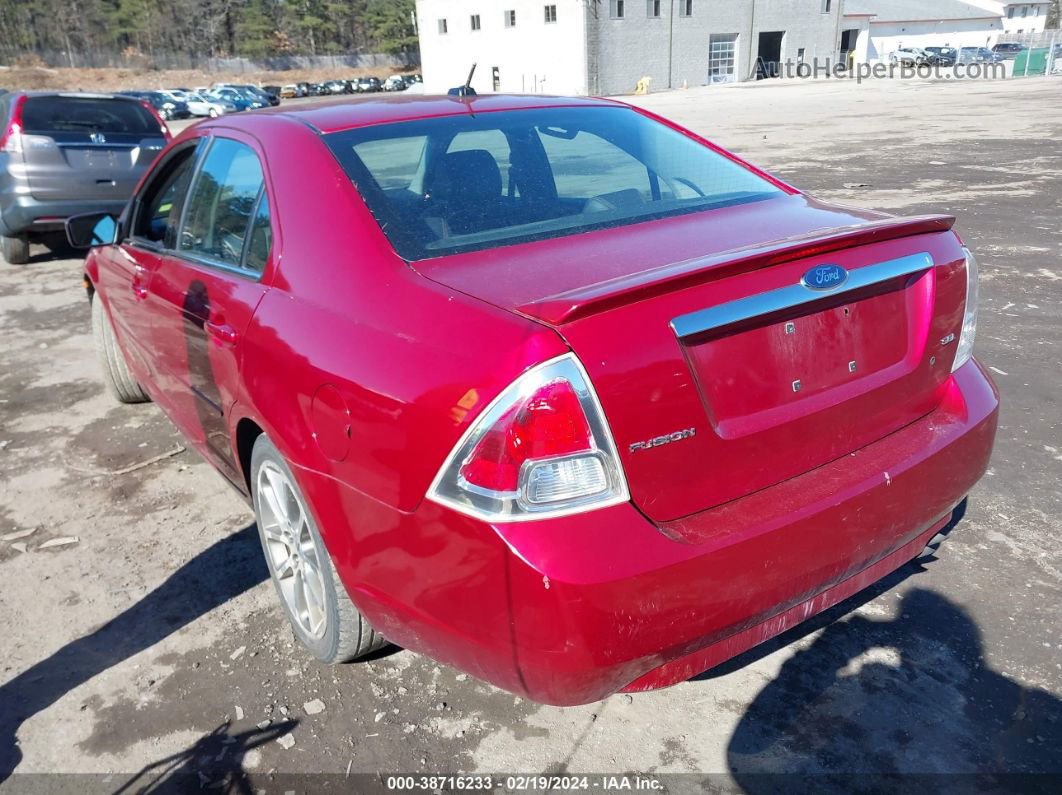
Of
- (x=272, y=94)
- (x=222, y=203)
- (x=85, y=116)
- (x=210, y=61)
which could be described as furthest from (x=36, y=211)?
(x=210, y=61)

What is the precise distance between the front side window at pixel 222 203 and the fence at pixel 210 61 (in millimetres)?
85089

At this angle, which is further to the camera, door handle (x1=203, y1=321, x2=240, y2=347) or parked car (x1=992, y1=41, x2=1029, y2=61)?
parked car (x1=992, y1=41, x2=1029, y2=61)

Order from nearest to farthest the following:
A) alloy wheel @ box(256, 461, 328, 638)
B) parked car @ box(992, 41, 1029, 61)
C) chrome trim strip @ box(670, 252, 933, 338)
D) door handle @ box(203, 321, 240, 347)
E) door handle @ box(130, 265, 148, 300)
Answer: chrome trim strip @ box(670, 252, 933, 338) < alloy wheel @ box(256, 461, 328, 638) < door handle @ box(203, 321, 240, 347) < door handle @ box(130, 265, 148, 300) < parked car @ box(992, 41, 1029, 61)

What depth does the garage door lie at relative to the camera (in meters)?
52.2

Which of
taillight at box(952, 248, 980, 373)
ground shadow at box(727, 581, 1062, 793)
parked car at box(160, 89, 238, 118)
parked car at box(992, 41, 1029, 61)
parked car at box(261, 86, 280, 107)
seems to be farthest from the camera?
parked car at box(261, 86, 280, 107)

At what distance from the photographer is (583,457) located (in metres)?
1.83

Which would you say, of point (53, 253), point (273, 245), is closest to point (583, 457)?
point (273, 245)

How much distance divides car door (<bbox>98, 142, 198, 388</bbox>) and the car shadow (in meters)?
1.00

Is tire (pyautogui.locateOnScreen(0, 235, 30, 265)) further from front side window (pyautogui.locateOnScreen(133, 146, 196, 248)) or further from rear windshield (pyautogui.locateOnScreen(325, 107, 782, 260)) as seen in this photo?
rear windshield (pyautogui.locateOnScreen(325, 107, 782, 260))

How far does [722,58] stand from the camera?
52688 millimetres

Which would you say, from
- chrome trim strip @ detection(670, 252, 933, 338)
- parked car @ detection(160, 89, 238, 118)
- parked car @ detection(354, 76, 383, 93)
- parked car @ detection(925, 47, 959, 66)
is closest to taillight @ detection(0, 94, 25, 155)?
chrome trim strip @ detection(670, 252, 933, 338)

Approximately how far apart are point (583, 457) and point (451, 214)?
1.06 meters

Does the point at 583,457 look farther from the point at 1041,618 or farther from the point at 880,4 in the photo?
the point at 880,4

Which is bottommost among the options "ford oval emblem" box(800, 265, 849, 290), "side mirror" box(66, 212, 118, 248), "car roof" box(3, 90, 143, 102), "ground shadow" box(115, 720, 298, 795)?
"ground shadow" box(115, 720, 298, 795)
